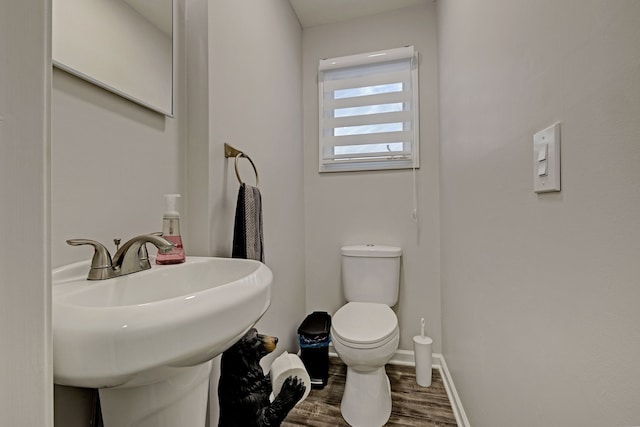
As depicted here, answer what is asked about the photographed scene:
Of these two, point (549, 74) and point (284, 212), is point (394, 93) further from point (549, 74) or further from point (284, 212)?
point (549, 74)

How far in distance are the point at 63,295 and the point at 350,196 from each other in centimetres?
168

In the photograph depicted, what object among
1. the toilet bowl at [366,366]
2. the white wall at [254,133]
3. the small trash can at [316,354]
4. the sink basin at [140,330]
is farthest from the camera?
the small trash can at [316,354]

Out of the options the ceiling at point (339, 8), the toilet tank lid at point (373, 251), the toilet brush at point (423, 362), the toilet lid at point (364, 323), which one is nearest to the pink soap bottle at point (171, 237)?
the toilet lid at point (364, 323)

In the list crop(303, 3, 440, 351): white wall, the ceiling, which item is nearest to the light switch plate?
crop(303, 3, 440, 351): white wall

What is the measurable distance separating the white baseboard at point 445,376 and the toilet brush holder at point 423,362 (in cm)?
11

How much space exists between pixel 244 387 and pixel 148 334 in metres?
0.54

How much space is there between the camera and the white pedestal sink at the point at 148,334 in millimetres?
390

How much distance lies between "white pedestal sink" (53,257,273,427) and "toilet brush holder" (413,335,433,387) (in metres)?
1.30

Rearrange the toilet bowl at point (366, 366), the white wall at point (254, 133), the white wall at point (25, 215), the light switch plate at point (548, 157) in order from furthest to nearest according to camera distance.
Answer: the toilet bowl at point (366, 366) < the white wall at point (254, 133) < the light switch plate at point (548, 157) < the white wall at point (25, 215)

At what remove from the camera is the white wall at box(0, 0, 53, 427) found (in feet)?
0.87

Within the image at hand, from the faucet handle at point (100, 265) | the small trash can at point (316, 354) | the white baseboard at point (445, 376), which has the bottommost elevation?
the white baseboard at point (445, 376)

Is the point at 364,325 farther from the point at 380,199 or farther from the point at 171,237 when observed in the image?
the point at 171,237

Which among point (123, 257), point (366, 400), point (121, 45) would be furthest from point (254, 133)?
point (366, 400)

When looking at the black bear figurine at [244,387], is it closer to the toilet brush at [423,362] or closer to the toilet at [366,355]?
the toilet at [366,355]
